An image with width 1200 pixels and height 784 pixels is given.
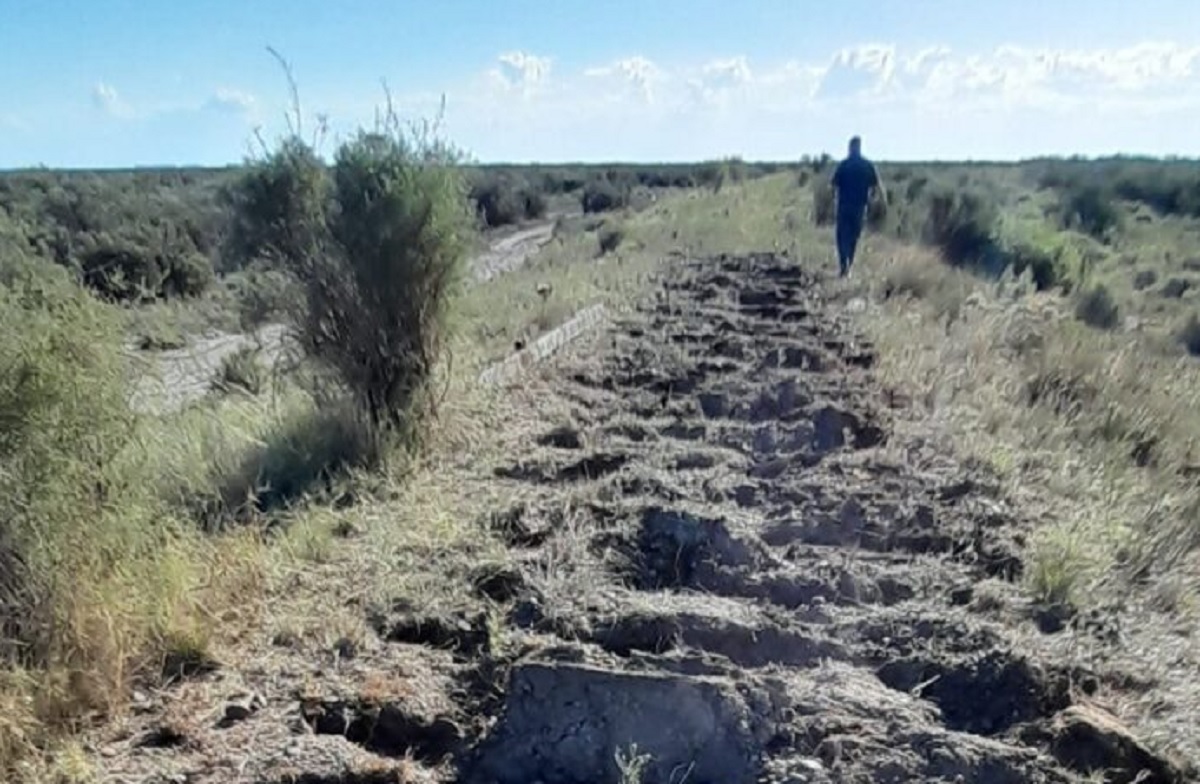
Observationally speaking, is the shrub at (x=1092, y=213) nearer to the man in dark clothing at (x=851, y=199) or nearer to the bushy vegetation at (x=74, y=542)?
the man in dark clothing at (x=851, y=199)

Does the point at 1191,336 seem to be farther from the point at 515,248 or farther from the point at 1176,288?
the point at 515,248

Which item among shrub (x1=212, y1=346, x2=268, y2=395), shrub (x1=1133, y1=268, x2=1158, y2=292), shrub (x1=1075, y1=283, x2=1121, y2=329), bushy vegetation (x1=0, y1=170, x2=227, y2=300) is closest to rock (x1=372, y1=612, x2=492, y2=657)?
shrub (x1=212, y1=346, x2=268, y2=395)

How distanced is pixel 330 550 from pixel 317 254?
→ 2711 mm

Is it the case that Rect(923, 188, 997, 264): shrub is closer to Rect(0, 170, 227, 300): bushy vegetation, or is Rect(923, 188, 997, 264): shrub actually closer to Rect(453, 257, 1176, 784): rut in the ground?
Rect(0, 170, 227, 300): bushy vegetation

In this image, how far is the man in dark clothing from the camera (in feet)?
55.3

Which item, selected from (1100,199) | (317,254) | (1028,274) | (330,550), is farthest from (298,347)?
(1100,199)

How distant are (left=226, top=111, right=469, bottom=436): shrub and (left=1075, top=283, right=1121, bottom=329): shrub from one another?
14.9 m

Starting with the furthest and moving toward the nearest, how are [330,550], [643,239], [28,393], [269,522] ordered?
[643,239], [269,522], [330,550], [28,393]

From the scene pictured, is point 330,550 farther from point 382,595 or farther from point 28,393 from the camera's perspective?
point 28,393

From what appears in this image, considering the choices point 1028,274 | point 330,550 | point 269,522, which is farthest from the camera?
point 1028,274

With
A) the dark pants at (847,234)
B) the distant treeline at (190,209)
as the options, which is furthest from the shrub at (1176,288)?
the dark pants at (847,234)

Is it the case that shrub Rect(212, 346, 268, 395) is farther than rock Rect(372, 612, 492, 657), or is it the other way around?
shrub Rect(212, 346, 268, 395)

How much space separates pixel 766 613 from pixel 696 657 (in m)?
0.69

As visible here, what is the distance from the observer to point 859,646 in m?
4.52
